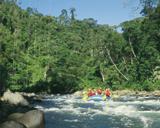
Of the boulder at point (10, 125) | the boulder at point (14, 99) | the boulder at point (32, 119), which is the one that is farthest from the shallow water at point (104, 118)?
the boulder at point (10, 125)

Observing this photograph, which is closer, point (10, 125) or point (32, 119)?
point (10, 125)

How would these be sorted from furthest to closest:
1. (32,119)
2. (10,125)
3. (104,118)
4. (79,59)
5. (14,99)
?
(79,59) → (14,99) → (104,118) → (32,119) → (10,125)

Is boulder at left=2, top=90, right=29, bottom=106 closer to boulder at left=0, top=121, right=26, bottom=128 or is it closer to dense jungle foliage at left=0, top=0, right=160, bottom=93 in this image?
boulder at left=0, top=121, right=26, bottom=128

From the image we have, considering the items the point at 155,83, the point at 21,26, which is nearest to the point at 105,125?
the point at 155,83

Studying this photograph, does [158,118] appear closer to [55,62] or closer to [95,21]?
[55,62]

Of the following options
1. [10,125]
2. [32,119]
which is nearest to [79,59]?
[32,119]

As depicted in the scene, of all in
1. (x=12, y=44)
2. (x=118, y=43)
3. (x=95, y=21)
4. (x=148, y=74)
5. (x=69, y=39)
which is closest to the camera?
(x=12, y=44)

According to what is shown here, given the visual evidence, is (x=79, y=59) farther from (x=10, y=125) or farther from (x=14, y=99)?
(x=10, y=125)

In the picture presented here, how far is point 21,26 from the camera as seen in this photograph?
80250 millimetres

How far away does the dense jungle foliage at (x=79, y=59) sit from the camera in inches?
2331

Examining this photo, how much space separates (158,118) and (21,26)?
57282 millimetres

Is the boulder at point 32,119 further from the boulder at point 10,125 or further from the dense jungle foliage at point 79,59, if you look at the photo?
the dense jungle foliage at point 79,59

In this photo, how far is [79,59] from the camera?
242ft

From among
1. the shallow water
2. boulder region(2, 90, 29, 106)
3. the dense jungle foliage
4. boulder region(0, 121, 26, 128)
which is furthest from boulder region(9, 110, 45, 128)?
the dense jungle foliage
